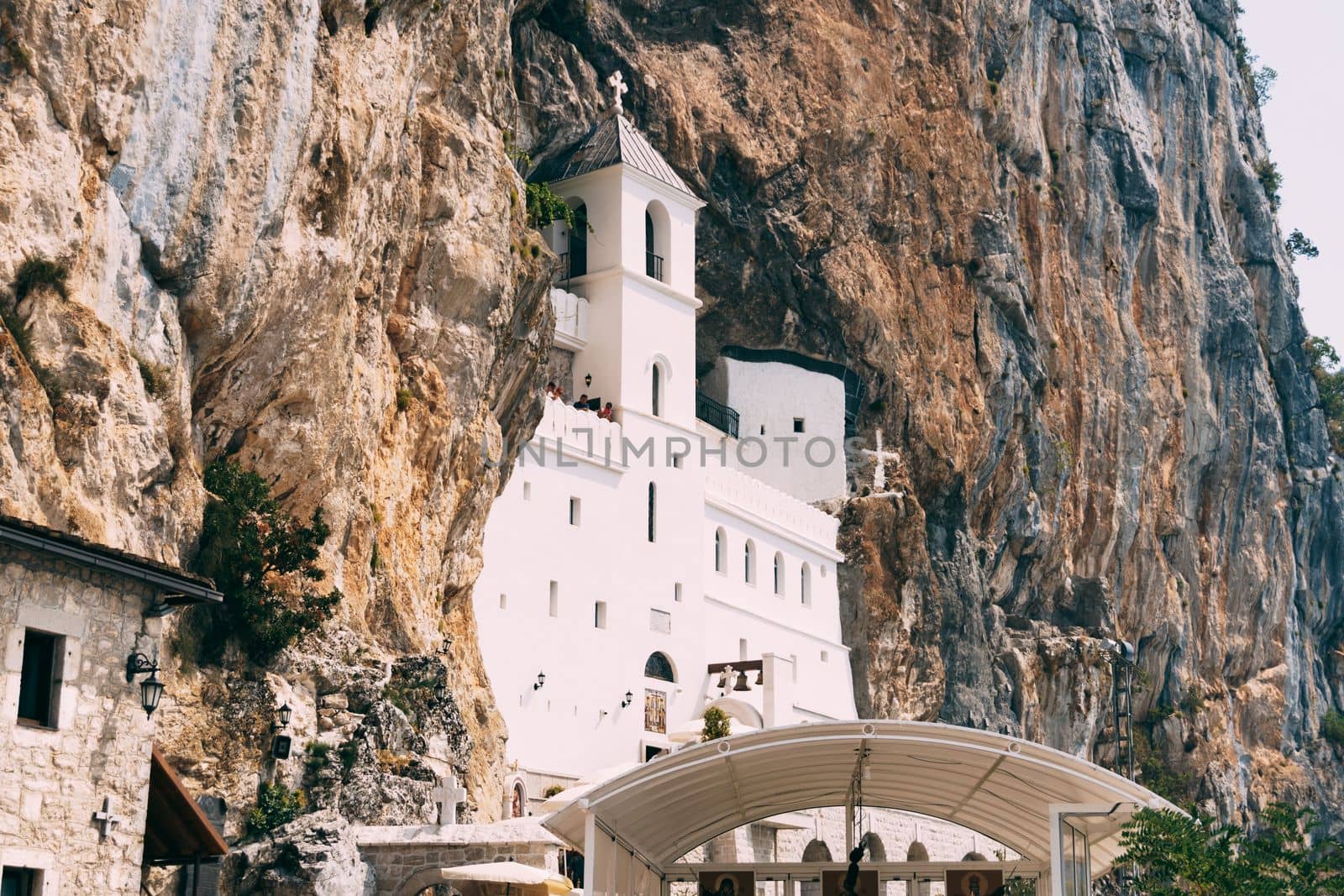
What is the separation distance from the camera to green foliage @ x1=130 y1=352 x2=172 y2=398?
24.7m

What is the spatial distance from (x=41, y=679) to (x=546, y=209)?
97.1 feet

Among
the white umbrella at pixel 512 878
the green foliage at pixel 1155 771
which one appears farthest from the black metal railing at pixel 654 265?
the green foliage at pixel 1155 771

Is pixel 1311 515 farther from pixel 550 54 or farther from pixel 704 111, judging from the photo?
pixel 550 54

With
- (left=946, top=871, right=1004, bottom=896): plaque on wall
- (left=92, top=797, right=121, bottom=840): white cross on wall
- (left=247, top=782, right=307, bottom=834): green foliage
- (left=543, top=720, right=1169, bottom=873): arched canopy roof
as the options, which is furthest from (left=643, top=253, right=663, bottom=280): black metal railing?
(left=92, top=797, right=121, bottom=840): white cross on wall

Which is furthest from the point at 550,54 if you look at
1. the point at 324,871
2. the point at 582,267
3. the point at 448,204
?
the point at 324,871

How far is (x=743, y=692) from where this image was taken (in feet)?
154

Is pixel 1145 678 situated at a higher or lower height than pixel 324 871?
higher

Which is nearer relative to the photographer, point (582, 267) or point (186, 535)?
point (186, 535)

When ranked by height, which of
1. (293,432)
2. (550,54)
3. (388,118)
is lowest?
(293,432)

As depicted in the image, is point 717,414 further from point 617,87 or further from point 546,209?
point 617,87

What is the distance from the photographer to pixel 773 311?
2148 inches

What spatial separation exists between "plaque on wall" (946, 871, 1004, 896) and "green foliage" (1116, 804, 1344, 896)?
6.07 feet

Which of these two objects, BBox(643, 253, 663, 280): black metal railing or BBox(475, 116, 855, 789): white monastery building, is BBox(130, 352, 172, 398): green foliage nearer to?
BBox(475, 116, 855, 789): white monastery building

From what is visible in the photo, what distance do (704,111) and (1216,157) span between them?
35.8m
